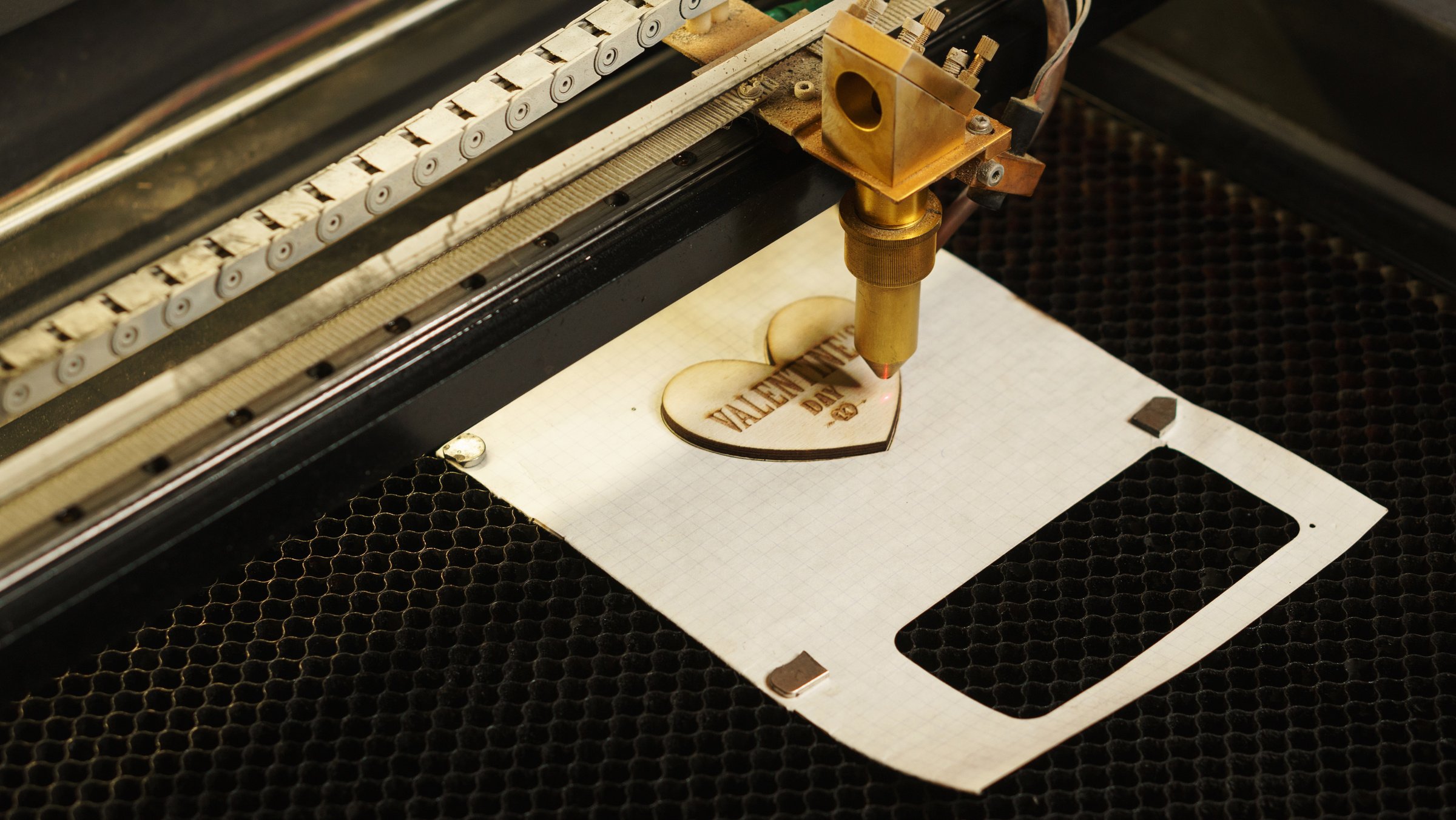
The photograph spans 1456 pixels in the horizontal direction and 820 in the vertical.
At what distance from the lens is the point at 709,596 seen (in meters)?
1.05

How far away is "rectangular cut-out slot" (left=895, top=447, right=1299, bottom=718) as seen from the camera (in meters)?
1.01

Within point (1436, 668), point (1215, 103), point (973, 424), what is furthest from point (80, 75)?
point (1436, 668)

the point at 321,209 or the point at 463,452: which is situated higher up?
the point at 321,209

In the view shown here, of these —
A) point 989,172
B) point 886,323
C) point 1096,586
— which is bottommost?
point 1096,586

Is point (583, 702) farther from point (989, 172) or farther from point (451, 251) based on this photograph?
point (989, 172)

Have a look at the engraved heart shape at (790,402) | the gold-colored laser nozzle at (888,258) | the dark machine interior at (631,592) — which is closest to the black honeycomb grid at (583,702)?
the dark machine interior at (631,592)

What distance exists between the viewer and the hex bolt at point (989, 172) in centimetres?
97

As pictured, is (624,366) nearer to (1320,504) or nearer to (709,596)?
(709,596)

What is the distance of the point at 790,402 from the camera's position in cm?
116

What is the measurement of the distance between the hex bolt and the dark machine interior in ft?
0.43

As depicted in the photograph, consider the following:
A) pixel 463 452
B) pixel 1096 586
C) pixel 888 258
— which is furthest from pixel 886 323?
pixel 463 452

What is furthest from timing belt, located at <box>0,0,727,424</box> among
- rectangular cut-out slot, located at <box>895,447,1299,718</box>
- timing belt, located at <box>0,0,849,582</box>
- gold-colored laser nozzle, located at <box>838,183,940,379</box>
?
rectangular cut-out slot, located at <box>895,447,1299,718</box>

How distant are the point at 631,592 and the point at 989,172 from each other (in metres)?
0.39

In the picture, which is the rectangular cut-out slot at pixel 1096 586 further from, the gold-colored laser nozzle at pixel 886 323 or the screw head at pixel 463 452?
the screw head at pixel 463 452
